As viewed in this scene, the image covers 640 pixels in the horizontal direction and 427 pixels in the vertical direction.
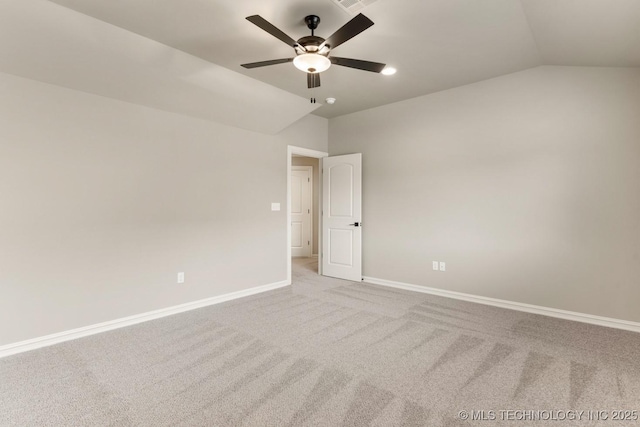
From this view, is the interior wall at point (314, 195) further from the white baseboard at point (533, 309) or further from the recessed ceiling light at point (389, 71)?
the recessed ceiling light at point (389, 71)

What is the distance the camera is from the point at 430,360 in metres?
2.38

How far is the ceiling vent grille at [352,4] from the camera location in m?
2.13

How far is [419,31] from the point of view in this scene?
263 centimetres

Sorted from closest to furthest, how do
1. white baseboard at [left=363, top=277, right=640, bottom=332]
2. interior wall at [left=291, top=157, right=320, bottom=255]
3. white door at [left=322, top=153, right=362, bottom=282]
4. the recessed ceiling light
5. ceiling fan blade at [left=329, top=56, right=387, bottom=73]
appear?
ceiling fan blade at [left=329, top=56, right=387, bottom=73]
white baseboard at [left=363, top=277, right=640, bottom=332]
the recessed ceiling light
white door at [left=322, top=153, right=362, bottom=282]
interior wall at [left=291, top=157, right=320, bottom=255]

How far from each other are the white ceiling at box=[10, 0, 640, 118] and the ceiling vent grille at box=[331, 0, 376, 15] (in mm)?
76

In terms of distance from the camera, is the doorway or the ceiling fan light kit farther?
the doorway

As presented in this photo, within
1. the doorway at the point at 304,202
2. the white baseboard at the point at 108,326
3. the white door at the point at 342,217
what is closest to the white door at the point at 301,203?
the doorway at the point at 304,202

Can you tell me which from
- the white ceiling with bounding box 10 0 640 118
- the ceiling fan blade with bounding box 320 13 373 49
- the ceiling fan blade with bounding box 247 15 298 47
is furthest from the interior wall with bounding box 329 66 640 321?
the ceiling fan blade with bounding box 247 15 298 47

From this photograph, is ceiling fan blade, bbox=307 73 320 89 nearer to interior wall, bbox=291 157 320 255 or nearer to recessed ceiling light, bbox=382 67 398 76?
recessed ceiling light, bbox=382 67 398 76

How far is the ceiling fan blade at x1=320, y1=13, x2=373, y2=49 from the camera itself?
6.01 feet

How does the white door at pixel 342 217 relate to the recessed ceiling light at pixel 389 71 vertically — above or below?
below

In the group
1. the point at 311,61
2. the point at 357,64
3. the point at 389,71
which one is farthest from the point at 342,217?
the point at 311,61

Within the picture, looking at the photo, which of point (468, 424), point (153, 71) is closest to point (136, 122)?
point (153, 71)

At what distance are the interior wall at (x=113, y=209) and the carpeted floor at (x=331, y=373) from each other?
0.43 meters
